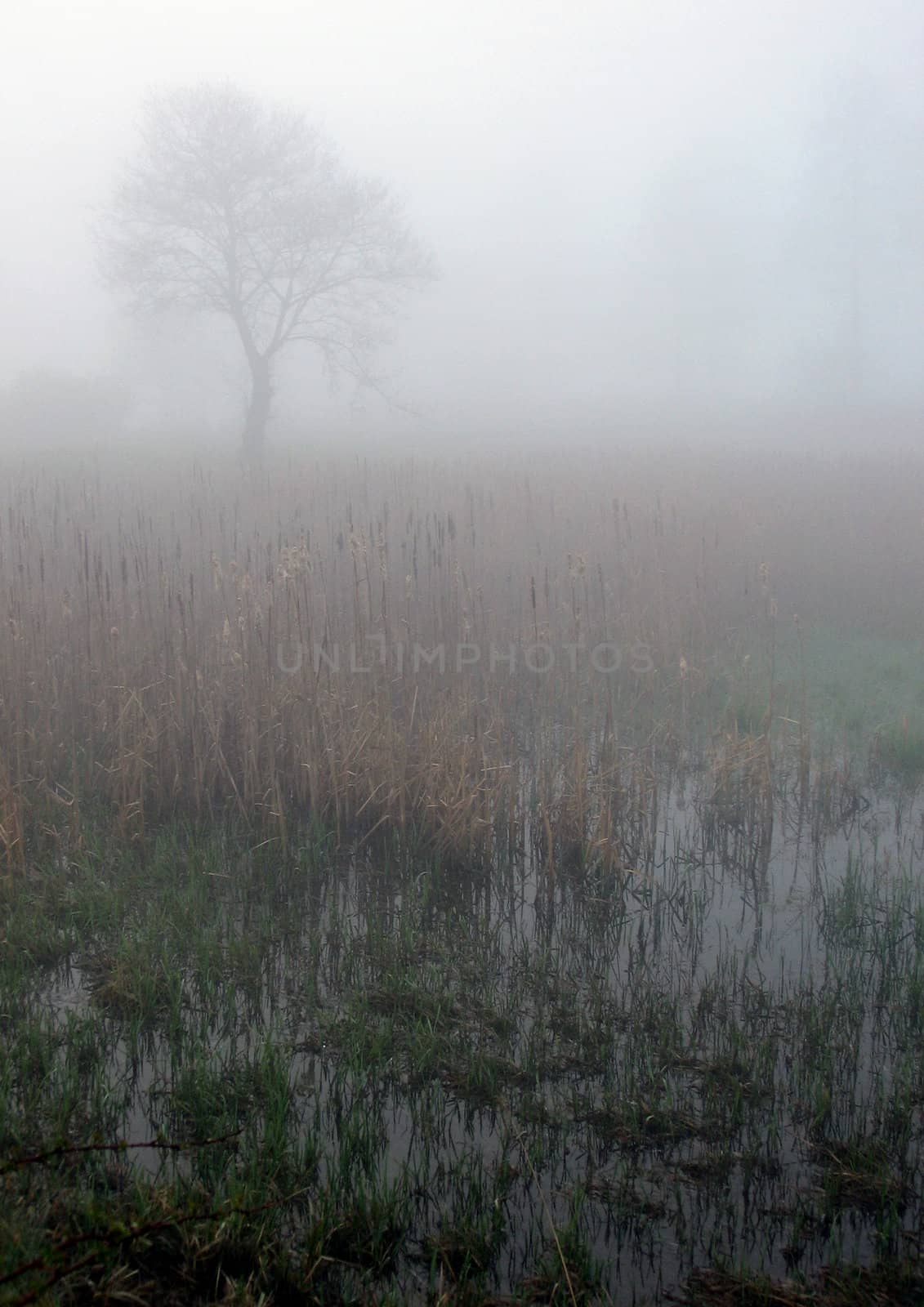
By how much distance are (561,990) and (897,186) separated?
43.3 meters

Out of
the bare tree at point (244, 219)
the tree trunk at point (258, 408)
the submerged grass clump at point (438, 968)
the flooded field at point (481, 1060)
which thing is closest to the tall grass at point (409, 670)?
the submerged grass clump at point (438, 968)

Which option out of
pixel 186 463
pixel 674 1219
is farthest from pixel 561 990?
pixel 186 463

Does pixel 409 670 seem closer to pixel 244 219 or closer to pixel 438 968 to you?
pixel 438 968

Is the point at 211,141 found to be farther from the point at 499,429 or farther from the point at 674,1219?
the point at 674,1219

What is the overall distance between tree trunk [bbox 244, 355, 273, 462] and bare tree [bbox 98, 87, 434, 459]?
0.03m

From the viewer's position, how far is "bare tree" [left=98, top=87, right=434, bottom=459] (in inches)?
778

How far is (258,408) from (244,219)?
393 centimetres

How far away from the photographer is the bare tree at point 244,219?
19.8 meters

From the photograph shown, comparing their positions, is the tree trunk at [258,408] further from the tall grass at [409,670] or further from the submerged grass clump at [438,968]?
the submerged grass clump at [438,968]

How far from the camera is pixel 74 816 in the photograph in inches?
199

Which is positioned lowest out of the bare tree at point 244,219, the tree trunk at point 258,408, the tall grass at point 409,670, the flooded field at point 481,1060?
the flooded field at point 481,1060

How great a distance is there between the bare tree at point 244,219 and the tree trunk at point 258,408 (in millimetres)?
26

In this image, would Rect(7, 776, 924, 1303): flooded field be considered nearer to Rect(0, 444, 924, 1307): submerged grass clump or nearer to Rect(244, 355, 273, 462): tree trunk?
Rect(0, 444, 924, 1307): submerged grass clump

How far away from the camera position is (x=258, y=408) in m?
19.6
